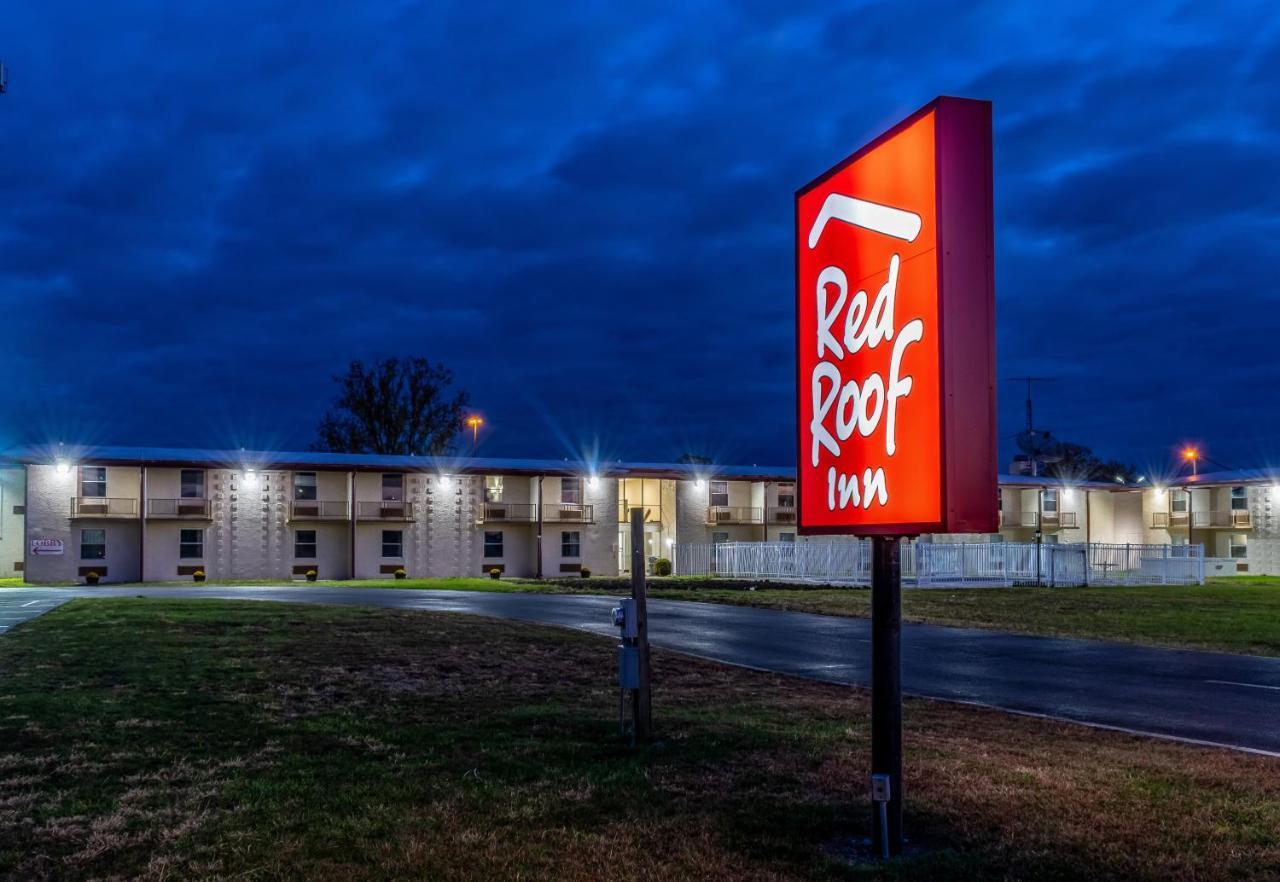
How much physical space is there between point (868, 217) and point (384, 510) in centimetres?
4401

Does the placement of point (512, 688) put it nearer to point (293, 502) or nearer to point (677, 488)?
point (293, 502)

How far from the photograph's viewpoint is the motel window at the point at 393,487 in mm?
48625

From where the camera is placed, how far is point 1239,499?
58750 mm

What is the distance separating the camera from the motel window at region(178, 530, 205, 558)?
45.4 metres

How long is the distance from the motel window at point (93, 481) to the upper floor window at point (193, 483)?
288 cm

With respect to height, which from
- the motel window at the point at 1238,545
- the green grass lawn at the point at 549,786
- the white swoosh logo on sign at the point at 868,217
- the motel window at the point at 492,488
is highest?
the white swoosh logo on sign at the point at 868,217

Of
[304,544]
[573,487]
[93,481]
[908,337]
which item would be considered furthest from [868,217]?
[573,487]

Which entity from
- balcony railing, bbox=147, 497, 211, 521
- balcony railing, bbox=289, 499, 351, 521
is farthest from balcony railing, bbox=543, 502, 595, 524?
balcony railing, bbox=147, 497, 211, 521

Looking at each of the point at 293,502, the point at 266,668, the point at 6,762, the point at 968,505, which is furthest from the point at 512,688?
the point at 293,502

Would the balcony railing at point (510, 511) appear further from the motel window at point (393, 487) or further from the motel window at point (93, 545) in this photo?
the motel window at point (93, 545)

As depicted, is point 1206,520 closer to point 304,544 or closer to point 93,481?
point 304,544

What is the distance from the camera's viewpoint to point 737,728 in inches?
333

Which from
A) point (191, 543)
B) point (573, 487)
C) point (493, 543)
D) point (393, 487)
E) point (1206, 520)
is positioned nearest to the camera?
point (191, 543)

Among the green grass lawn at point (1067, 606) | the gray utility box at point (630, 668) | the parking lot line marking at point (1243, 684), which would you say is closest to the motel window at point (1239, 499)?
the green grass lawn at point (1067, 606)
